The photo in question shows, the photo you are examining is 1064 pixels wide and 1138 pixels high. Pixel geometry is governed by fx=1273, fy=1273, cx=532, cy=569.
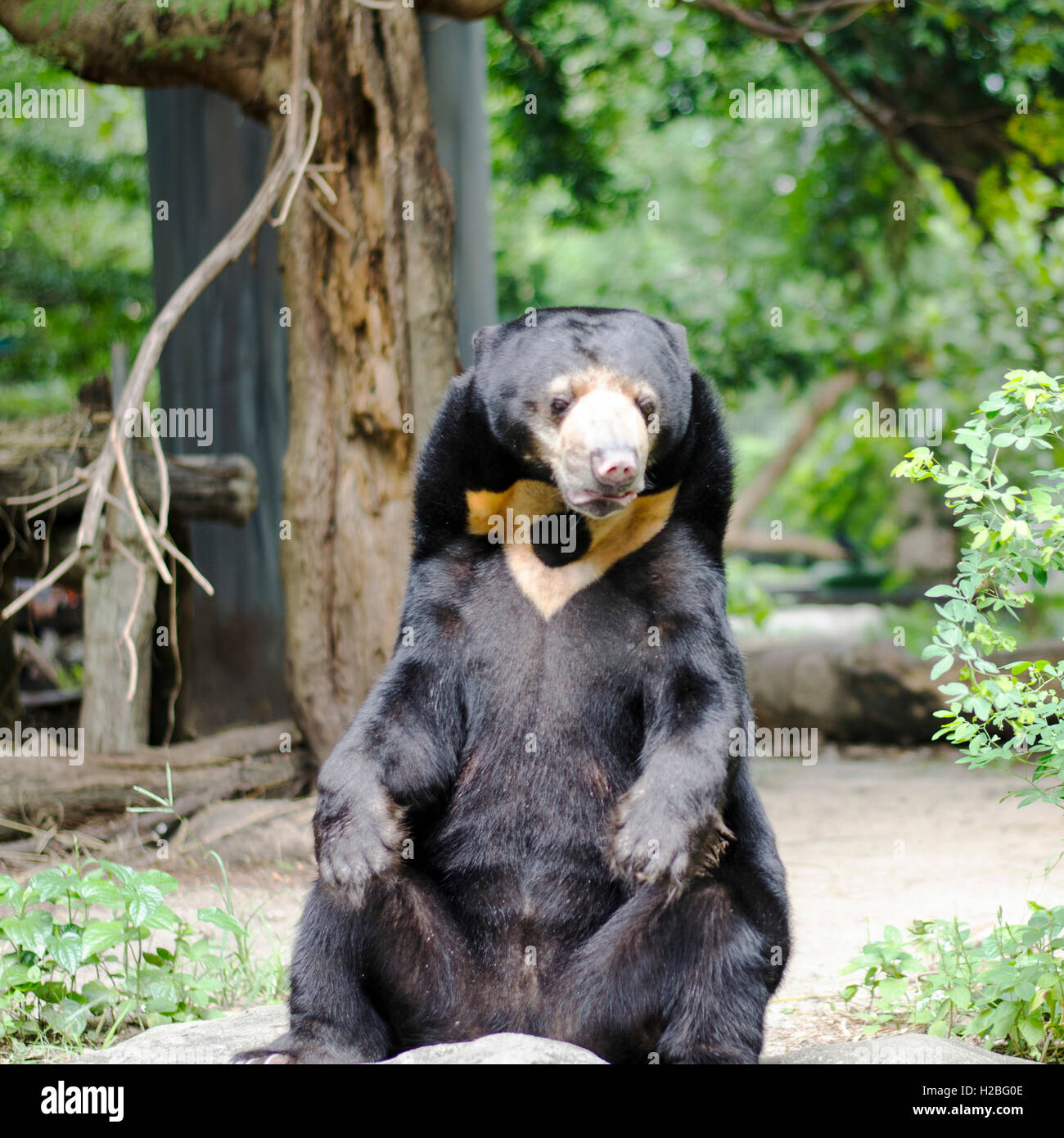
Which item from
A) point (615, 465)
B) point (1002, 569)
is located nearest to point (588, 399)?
point (615, 465)

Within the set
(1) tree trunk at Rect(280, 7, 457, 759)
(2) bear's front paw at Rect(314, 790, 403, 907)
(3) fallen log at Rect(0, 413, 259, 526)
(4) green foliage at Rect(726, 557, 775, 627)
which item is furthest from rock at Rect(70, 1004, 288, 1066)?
(4) green foliage at Rect(726, 557, 775, 627)

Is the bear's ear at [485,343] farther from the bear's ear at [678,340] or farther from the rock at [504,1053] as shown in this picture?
the rock at [504,1053]

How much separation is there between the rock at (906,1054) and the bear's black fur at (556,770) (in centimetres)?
27

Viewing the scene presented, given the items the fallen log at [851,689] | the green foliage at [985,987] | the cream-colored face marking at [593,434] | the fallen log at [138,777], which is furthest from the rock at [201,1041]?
the fallen log at [851,689]

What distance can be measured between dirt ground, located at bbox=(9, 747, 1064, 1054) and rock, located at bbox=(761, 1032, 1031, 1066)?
676 mm

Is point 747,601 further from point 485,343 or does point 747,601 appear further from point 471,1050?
point 471,1050

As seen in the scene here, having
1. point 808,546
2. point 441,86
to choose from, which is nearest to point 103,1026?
point 441,86

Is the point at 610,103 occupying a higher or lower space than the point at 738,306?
higher

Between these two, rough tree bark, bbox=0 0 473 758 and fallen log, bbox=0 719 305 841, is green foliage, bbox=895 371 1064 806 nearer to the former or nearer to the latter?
rough tree bark, bbox=0 0 473 758

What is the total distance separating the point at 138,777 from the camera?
5.34 metres

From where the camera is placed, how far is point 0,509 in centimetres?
598
